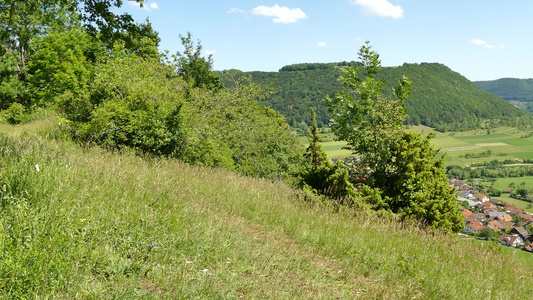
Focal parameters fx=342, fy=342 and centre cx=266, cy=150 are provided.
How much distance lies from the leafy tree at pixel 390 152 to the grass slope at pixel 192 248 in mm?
3050

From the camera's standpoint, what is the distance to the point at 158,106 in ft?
38.5

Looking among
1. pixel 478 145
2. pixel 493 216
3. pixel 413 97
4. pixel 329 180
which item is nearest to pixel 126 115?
pixel 329 180

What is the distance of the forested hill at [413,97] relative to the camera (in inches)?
5507

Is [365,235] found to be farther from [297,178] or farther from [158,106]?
[158,106]

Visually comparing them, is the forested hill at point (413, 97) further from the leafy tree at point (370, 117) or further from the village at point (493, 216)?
the leafy tree at point (370, 117)

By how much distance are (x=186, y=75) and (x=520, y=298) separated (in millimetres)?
33083

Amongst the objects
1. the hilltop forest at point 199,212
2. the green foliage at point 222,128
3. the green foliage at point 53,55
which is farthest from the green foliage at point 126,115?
the green foliage at point 53,55

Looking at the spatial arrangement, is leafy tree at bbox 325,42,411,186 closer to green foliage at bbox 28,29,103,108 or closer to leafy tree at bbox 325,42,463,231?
leafy tree at bbox 325,42,463,231

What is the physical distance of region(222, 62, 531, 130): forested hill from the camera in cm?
13988

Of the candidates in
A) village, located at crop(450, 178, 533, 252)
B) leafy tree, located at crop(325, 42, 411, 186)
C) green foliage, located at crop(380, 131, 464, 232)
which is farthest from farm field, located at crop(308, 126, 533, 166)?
green foliage, located at crop(380, 131, 464, 232)

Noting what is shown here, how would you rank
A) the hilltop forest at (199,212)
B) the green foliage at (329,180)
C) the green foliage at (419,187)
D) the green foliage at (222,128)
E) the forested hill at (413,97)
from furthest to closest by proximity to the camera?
the forested hill at (413,97), the green foliage at (222,128), the green foliage at (419,187), the green foliage at (329,180), the hilltop forest at (199,212)

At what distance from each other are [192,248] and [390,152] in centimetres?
864

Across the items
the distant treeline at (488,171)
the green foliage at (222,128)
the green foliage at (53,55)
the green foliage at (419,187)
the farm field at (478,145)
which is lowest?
the distant treeline at (488,171)

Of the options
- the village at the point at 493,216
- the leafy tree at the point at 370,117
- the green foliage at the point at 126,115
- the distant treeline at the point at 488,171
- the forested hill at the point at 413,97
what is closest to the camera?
the green foliage at the point at 126,115
